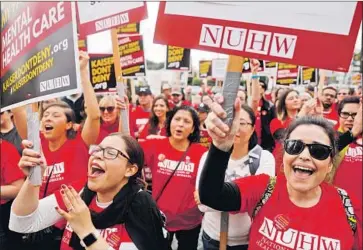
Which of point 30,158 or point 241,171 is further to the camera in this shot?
point 241,171

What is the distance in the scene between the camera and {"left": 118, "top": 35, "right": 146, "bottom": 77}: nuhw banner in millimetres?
6102

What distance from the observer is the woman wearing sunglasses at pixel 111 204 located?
2.16 m

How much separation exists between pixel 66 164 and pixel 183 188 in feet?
3.14

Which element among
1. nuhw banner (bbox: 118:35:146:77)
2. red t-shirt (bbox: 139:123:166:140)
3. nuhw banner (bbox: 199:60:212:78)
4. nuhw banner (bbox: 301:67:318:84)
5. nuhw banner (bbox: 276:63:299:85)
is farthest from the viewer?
nuhw banner (bbox: 199:60:212:78)

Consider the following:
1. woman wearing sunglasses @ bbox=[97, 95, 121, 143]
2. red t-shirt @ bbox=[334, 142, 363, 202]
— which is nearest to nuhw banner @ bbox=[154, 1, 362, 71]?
red t-shirt @ bbox=[334, 142, 363, 202]

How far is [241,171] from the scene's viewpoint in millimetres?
3100

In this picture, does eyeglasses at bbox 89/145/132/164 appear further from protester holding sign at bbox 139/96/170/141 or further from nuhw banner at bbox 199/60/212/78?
nuhw banner at bbox 199/60/212/78

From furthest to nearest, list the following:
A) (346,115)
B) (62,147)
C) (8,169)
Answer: (346,115)
(62,147)
(8,169)

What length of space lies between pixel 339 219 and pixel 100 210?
1162 millimetres

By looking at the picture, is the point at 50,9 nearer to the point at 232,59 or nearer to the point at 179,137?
the point at 232,59

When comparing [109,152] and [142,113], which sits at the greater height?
[109,152]

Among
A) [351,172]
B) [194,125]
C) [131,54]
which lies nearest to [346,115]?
[351,172]

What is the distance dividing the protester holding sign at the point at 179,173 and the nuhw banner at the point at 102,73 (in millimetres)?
1380

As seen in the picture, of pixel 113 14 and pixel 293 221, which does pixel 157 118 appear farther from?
pixel 293 221
